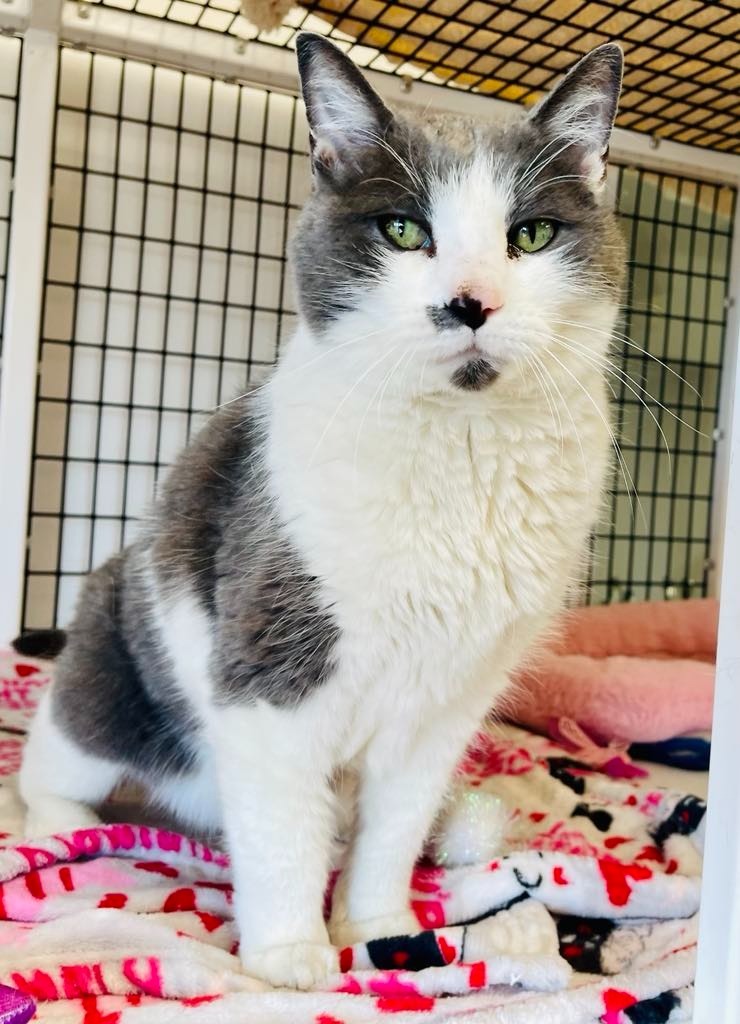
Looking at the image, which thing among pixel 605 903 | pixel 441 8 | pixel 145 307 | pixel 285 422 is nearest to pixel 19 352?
pixel 145 307

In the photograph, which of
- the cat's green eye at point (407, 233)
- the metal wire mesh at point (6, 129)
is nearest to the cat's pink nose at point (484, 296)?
the cat's green eye at point (407, 233)

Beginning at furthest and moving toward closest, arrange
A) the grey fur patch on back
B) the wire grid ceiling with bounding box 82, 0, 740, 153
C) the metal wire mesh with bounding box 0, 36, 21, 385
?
the metal wire mesh with bounding box 0, 36, 21, 385
the wire grid ceiling with bounding box 82, 0, 740, 153
the grey fur patch on back

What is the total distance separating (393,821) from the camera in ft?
3.14

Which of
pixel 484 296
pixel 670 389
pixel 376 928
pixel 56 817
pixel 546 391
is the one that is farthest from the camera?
pixel 670 389

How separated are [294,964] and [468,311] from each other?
598mm

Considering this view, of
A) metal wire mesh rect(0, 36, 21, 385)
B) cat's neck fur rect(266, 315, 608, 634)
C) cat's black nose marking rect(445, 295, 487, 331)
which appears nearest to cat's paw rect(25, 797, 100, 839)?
cat's neck fur rect(266, 315, 608, 634)

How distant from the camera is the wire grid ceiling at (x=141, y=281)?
163 cm


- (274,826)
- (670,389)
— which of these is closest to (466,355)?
(274,826)

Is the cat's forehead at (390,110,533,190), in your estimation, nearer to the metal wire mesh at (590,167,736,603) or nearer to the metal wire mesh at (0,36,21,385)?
the metal wire mesh at (0,36,21,385)

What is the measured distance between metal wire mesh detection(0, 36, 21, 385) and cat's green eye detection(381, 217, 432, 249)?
1.02 metres

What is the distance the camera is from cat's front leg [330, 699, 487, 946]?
3.05 ft

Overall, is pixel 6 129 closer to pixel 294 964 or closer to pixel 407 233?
pixel 407 233

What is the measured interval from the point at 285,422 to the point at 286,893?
46 centimetres

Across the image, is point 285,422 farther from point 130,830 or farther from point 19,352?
point 19,352
